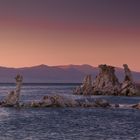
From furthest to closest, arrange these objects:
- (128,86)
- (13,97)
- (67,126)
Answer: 1. (128,86)
2. (13,97)
3. (67,126)

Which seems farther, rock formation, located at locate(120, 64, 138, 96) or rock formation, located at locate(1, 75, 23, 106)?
rock formation, located at locate(120, 64, 138, 96)

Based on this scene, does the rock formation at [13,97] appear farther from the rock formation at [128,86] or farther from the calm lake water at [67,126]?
the rock formation at [128,86]

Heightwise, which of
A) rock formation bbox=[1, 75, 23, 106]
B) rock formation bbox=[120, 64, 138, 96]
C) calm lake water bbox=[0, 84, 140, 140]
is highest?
rock formation bbox=[120, 64, 138, 96]

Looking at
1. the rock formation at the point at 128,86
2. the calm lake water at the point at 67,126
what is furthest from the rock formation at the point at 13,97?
the rock formation at the point at 128,86

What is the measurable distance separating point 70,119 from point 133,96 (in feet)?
338

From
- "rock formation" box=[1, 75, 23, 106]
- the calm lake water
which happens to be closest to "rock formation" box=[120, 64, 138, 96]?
"rock formation" box=[1, 75, 23, 106]

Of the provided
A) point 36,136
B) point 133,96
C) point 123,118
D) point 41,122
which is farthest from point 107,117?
point 133,96

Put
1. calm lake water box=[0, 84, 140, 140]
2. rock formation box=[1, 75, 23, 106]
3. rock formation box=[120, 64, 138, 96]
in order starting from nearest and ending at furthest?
calm lake water box=[0, 84, 140, 140] < rock formation box=[1, 75, 23, 106] < rock formation box=[120, 64, 138, 96]

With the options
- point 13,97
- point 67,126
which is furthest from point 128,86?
point 67,126

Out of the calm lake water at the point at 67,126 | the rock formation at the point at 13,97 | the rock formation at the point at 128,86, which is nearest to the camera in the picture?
the calm lake water at the point at 67,126

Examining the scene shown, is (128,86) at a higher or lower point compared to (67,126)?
higher

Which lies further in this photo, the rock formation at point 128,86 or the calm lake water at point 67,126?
the rock formation at point 128,86

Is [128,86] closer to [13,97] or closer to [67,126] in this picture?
[13,97]

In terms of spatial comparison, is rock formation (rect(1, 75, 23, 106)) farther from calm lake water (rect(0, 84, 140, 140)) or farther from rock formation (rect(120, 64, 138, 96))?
rock formation (rect(120, 64, 138, 96))
